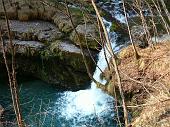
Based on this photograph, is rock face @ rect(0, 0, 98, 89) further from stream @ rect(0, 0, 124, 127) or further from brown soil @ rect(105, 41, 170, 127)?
brown soil @ rect(105, 41, 170, 127)

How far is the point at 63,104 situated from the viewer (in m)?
12.3

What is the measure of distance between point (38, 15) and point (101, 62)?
398cm

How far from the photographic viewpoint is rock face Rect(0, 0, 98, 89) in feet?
45.8

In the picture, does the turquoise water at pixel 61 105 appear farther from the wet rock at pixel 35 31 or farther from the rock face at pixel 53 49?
the wet rock at pixel 35 31

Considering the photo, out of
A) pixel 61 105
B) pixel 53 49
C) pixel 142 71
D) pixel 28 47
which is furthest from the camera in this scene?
pixel 28 47

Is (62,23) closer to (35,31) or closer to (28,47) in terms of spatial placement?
(35,31)

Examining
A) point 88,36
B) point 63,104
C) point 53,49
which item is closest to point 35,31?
point 53,49

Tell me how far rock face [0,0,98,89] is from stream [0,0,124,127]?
20.5 inches

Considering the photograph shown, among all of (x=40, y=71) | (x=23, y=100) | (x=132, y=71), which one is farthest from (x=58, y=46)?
(x=132, y=71)

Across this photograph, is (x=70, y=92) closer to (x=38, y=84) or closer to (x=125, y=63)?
(x=38, y=84)

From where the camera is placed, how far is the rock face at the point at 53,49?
549 inches

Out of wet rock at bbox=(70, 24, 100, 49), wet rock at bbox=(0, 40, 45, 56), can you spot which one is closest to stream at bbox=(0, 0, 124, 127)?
wet rock at bbox=(70, 24, 100, 49)

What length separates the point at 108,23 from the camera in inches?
627

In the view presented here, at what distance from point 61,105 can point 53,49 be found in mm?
2638
